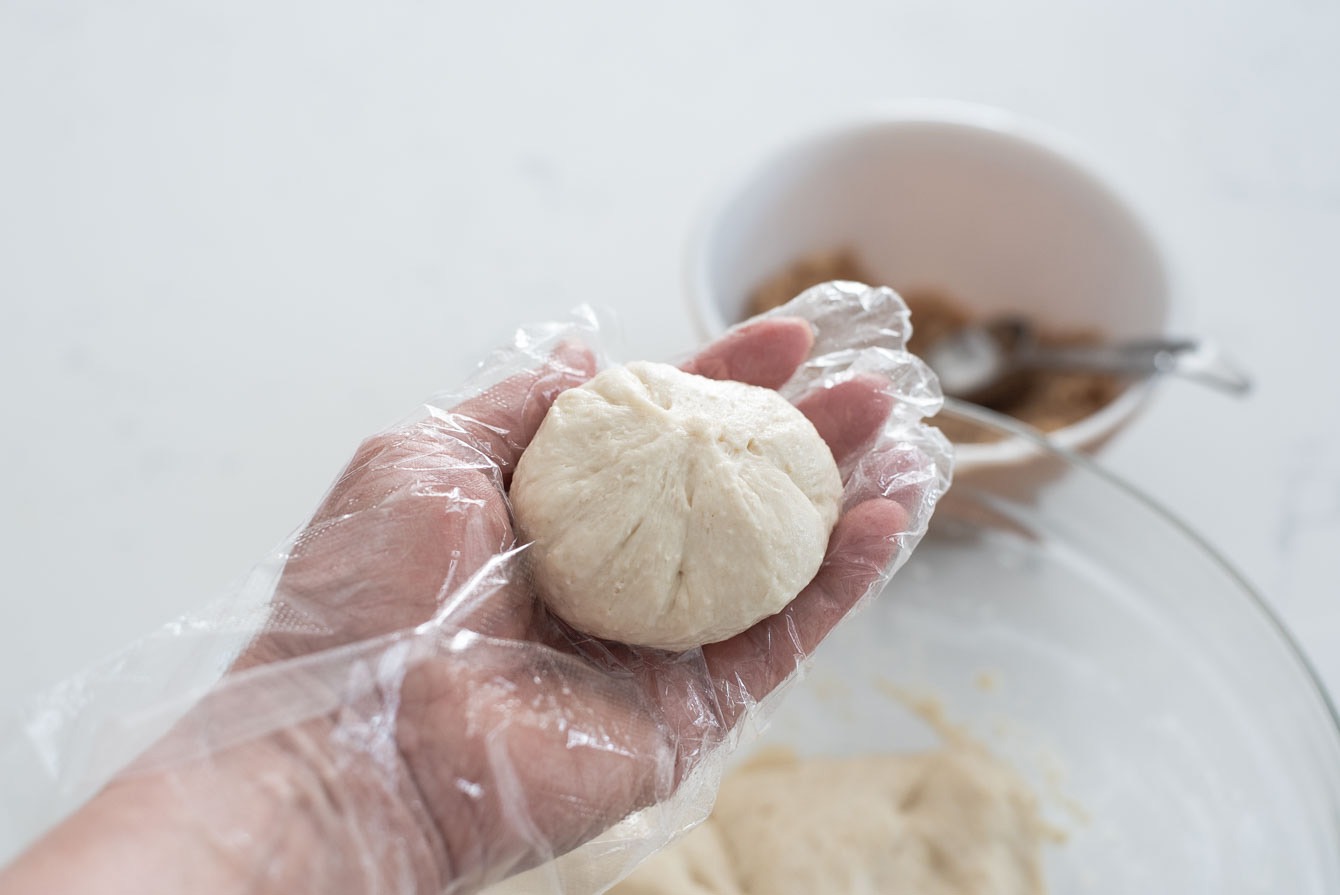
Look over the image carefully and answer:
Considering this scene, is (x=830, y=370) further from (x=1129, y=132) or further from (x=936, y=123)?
(x=1129, y=132)

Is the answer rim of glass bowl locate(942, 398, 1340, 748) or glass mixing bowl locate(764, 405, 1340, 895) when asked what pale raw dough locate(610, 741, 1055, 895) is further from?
rim of glass bowl locate(942, 398, 1340, 748)

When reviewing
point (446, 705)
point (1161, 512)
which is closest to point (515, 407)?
point (446, 705)

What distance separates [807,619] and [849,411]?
0.70 ft

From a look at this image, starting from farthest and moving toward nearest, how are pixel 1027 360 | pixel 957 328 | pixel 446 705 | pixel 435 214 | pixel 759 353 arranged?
pixel 435 214 → pixel 957 328 → pixel 1027 360 → pixel 759 353 → pixel 446 705

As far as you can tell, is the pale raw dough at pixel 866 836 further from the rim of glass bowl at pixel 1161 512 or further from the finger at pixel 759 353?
the finger at pixel 759 353

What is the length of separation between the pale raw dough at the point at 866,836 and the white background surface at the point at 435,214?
53cm

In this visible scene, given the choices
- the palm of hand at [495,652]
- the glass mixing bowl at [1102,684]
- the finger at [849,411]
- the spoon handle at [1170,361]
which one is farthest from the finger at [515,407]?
the spoon handle at [1170,361]

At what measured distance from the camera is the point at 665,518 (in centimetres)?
91

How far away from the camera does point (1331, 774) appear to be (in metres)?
1.09

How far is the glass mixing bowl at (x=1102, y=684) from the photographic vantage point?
1.18 metres

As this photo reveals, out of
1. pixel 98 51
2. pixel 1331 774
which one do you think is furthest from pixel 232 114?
pixel 1331 774

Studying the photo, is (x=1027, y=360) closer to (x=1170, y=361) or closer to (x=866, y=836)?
(x=1170, y=361)

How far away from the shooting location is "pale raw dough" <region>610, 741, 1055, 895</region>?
118 cm

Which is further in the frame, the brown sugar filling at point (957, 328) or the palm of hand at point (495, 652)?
the brown sugar filling at point (957, 328)
